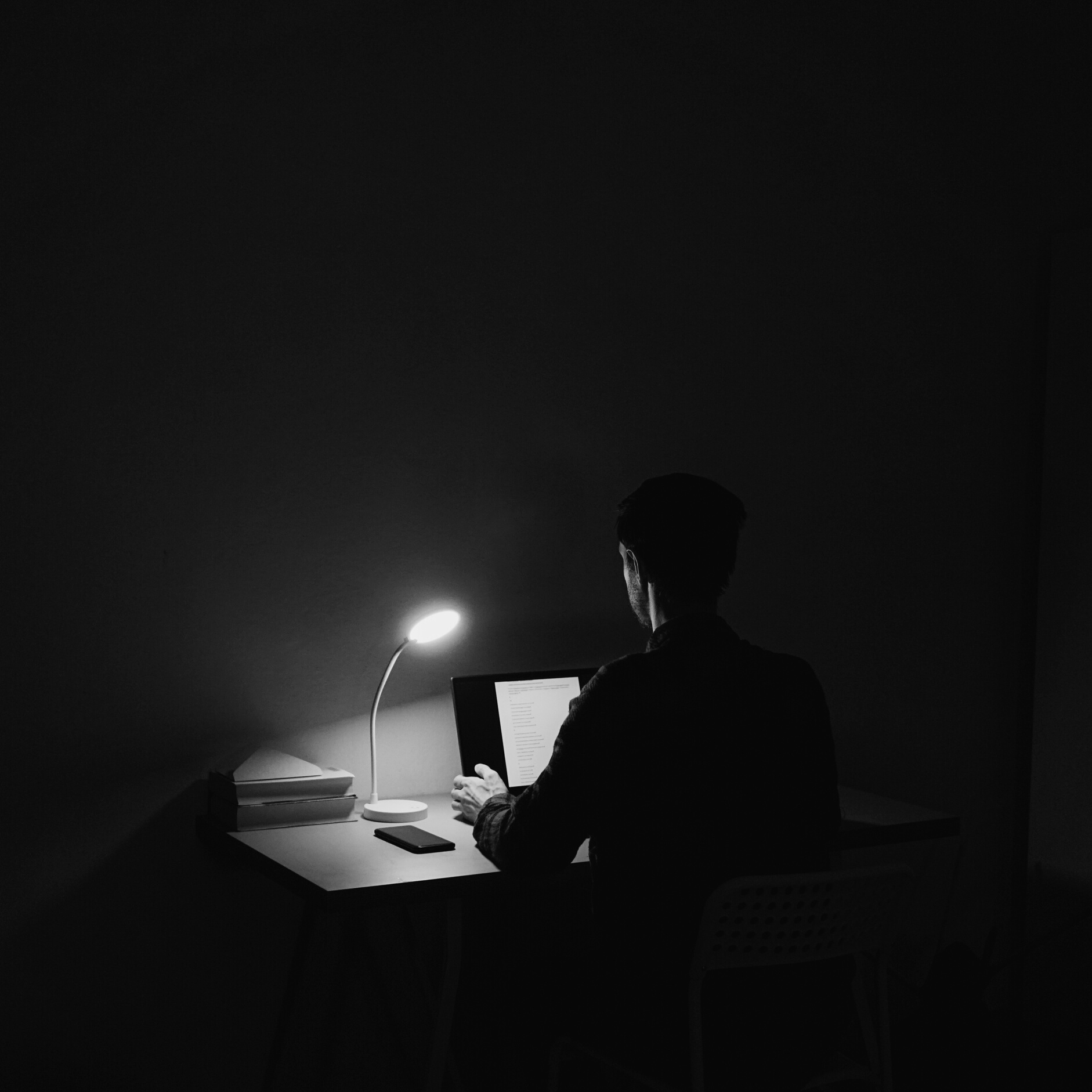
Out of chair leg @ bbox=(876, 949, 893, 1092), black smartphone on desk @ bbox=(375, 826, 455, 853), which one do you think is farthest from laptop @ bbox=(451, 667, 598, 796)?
chair leg @ bbox=(876, 949, 893, 1092)

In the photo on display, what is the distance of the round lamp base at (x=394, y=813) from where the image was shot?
2.47m

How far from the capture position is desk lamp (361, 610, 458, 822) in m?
2.48

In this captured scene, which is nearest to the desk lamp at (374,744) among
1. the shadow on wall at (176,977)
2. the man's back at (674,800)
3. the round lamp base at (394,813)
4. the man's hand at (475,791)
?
the round lamp base at (394,813)

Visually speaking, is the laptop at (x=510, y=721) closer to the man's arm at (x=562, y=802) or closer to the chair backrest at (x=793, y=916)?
the man's arm at (x=562, y=802)

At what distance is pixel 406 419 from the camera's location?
2.77 m

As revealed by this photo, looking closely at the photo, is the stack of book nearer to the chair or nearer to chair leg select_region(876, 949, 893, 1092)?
the chair

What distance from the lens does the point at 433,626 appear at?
2.65 meters

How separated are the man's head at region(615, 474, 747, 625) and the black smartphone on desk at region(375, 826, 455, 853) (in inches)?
24.7

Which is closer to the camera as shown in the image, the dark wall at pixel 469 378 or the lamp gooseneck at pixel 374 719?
the dark wall at pixel 469 378

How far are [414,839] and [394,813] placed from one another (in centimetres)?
21

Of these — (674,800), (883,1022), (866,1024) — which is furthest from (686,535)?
(866,1024)

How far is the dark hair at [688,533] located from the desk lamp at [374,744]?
27.4 inches

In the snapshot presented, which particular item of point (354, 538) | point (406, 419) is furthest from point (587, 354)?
point (354, 538)

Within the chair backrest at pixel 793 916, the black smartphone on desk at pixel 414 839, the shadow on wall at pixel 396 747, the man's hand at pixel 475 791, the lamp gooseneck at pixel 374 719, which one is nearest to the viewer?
the chair backrest at pixel 793 916
